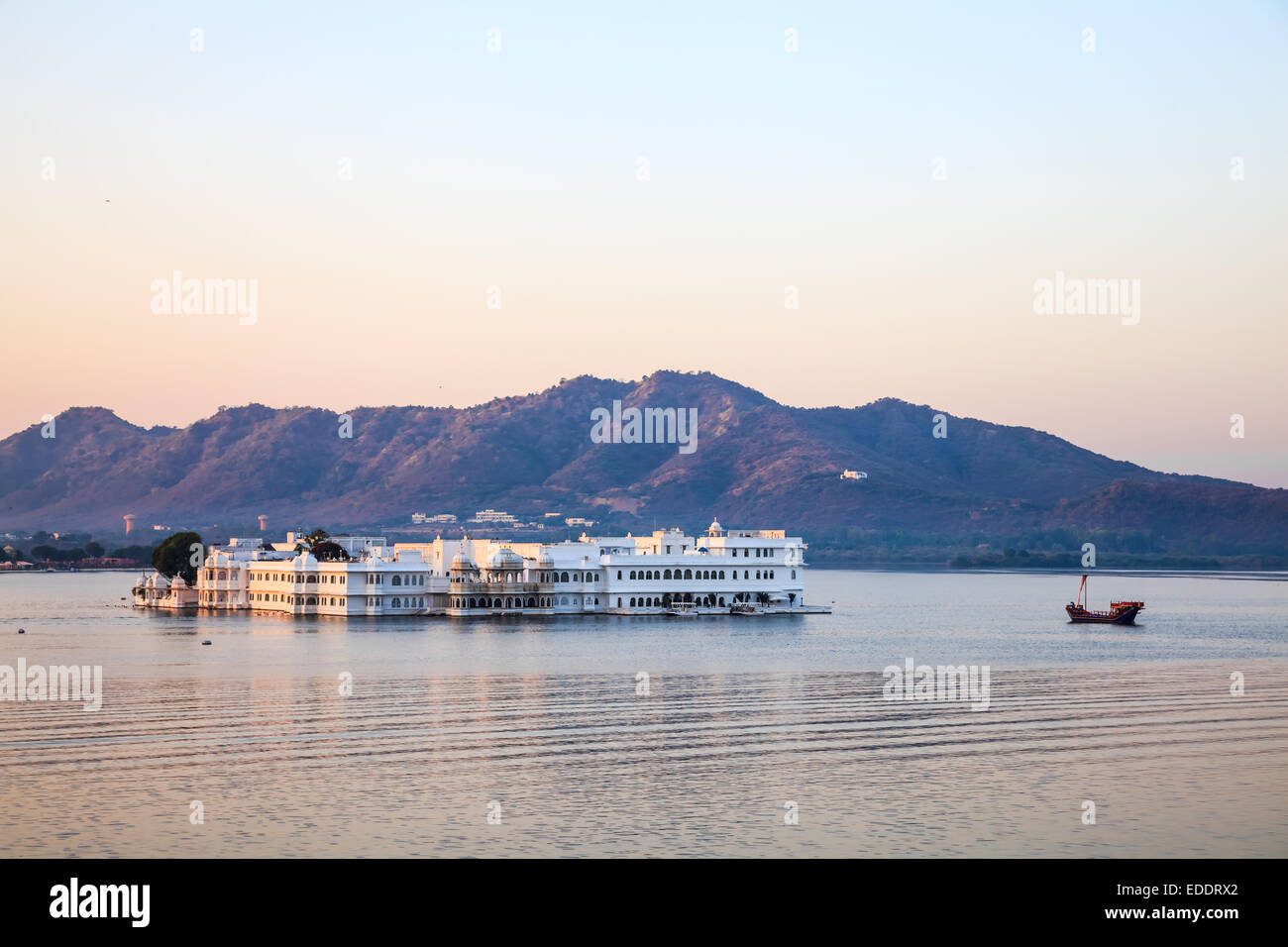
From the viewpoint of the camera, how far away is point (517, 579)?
10244cm

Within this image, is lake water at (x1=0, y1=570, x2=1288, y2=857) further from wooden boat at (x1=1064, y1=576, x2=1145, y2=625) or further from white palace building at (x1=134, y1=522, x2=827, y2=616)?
wooden boat at (x1=1064, y1=576, x2=1145, y2=625)

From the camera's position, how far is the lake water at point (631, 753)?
29.0m

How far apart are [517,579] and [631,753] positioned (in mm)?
64035

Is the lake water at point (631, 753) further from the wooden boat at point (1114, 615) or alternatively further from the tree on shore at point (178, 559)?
the tree on shore at point (178, 559)

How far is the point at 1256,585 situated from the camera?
199 metres

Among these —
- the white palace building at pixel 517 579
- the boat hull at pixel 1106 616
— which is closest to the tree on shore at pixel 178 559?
the white palace building at pixel 517 579

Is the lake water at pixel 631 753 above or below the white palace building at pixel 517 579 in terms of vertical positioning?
below

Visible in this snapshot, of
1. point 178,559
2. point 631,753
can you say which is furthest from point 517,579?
point 631,753

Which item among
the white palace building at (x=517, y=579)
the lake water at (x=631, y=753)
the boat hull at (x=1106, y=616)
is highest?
the white palace building at (x=517, y=579)

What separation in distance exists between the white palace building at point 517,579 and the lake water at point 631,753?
22.2 m

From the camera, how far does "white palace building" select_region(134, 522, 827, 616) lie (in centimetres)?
9888

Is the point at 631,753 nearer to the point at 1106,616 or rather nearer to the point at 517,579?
the point at 517,579
